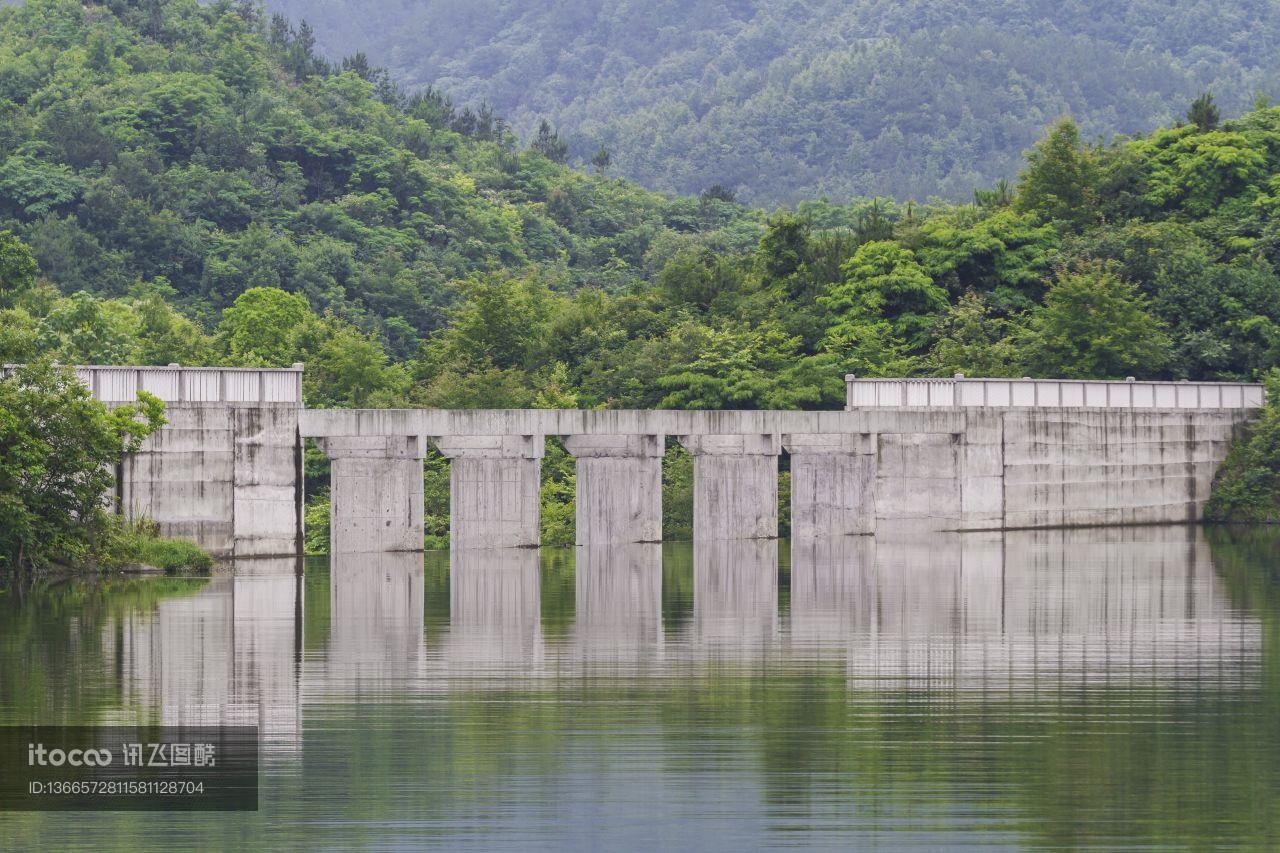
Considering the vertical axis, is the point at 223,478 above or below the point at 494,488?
above

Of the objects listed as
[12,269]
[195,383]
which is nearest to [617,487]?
[195,383]

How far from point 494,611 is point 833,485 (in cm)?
2440

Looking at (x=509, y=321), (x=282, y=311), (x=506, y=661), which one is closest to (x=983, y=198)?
(x=509, y=321)

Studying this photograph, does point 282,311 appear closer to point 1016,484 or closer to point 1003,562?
point 1016,484

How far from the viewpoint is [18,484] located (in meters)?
46.3

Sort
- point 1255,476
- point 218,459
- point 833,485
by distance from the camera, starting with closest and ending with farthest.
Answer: point 218,459, point 833,485, point 1255,476

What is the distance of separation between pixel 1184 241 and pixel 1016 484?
19999 mm

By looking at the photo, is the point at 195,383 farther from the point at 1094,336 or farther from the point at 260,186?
the point at 260,186

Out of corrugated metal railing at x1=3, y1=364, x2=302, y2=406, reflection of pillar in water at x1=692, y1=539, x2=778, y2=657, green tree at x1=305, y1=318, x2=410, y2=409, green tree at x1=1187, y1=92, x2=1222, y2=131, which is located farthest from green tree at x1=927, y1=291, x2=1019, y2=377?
corrugated metal railing at x1=3, y1=364, x2=302, y2=406

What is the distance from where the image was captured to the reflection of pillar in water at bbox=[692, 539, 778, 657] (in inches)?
1452

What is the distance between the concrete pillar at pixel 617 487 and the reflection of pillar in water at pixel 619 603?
536 mm

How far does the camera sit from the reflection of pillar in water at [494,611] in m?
34.1

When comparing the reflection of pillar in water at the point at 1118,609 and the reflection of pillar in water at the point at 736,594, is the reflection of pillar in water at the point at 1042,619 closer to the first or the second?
the reflection of pillar in water at the point at 1118,609

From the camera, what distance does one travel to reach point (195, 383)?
5409cm
